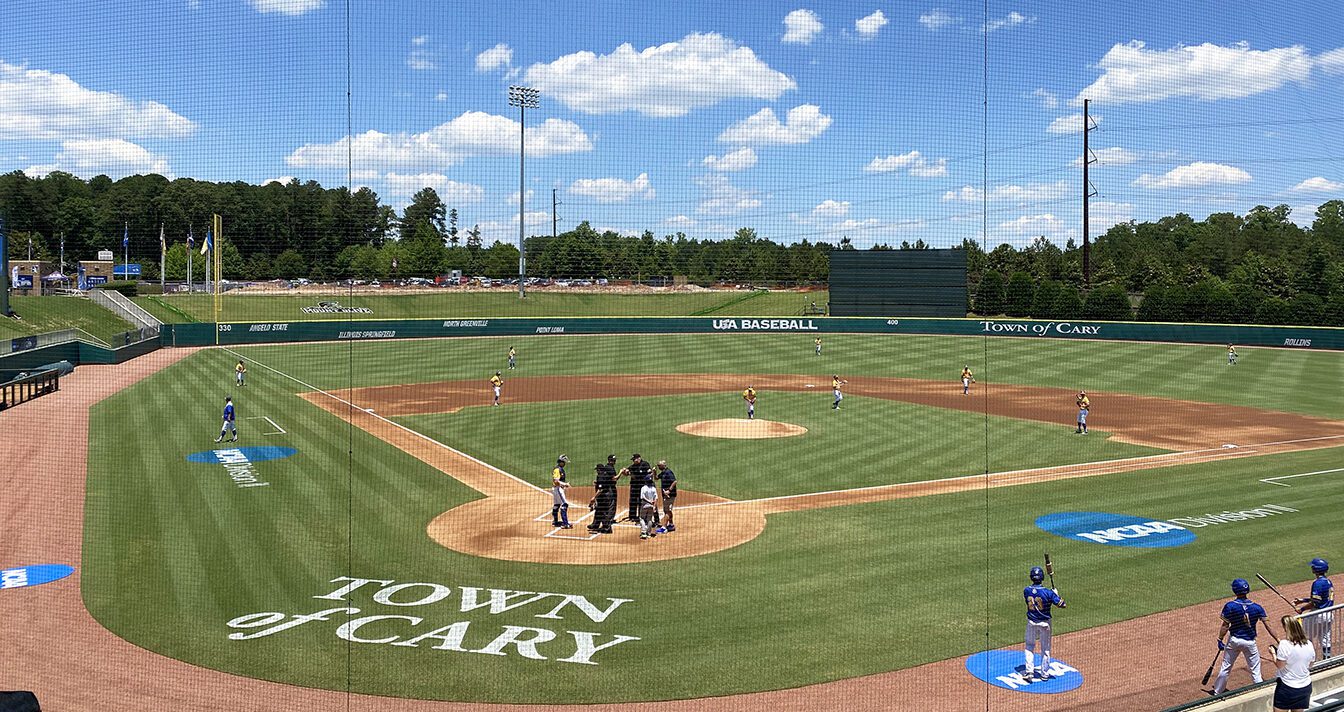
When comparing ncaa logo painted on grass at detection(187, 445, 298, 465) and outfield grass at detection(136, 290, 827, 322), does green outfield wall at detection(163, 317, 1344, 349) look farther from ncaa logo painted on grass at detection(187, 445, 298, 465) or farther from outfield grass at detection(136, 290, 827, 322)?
ncaa logo painted on grass at detection(187, 445, 298, 465)

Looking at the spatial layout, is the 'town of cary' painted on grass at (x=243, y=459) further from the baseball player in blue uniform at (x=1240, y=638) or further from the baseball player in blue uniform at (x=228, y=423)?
the baseball player in blue uniform at (x=1240, y=638)

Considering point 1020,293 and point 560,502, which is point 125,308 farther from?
point 1020,293

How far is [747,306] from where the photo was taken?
6062 centimetres

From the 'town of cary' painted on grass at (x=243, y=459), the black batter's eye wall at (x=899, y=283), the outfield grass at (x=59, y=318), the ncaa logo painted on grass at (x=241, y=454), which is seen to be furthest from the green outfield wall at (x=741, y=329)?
the 'town of cary' painted on grass at (x=243, y=459)

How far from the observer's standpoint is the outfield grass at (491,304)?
49875 millimetres

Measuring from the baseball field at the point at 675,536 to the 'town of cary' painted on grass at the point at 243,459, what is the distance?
0.36ft

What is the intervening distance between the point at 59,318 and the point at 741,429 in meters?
31.4

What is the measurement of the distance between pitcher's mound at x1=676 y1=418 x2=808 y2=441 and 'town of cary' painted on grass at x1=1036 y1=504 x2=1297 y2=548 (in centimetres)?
962

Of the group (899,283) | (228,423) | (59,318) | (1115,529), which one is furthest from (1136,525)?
(59,318)

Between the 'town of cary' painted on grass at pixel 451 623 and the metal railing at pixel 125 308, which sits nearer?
the 'town of cary' painted on grass at pixel 451 623

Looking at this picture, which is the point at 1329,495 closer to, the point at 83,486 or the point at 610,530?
the point at 610,530

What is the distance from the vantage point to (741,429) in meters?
26.1

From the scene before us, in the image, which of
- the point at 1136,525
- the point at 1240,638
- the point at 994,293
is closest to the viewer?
the point at 1240,638

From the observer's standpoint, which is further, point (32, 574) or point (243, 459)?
point (243, 459)
